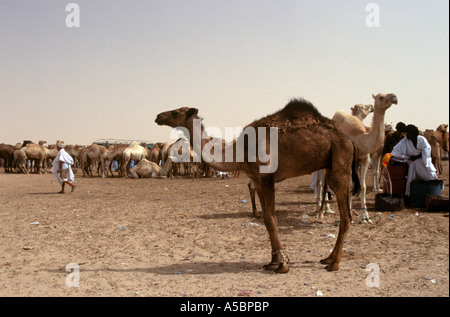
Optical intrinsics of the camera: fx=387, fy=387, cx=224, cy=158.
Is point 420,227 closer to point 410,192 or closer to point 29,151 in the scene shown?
point 410,192

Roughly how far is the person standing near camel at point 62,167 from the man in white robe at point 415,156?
11.1m

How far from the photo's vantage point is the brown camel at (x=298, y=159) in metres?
5.18

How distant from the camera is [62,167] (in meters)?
14.7

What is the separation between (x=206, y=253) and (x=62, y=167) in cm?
1040

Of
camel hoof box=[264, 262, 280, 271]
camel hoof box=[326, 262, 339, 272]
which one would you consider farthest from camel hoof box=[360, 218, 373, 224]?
camel hoof box=[264, 262, 280, 271]

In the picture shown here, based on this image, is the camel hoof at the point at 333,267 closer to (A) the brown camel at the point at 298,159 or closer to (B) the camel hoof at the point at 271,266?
(A) the brown camel at the point at 298,159

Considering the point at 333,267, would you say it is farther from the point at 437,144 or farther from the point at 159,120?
the point at 437,144

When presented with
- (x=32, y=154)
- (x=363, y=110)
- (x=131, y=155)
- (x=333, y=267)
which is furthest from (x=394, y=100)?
(x=32, y=154)

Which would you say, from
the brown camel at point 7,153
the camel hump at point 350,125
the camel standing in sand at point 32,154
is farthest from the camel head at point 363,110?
the brown camel at point 7,153

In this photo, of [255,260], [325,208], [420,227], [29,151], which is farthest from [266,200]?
[29,151]

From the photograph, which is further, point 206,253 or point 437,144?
point 437,144

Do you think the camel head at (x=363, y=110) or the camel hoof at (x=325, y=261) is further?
the camel head at (x=363, y=110)

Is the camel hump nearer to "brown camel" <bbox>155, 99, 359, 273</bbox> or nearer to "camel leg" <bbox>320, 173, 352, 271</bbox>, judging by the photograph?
"brown camel" <bbox>155, 99, 359, 273</bbox>
